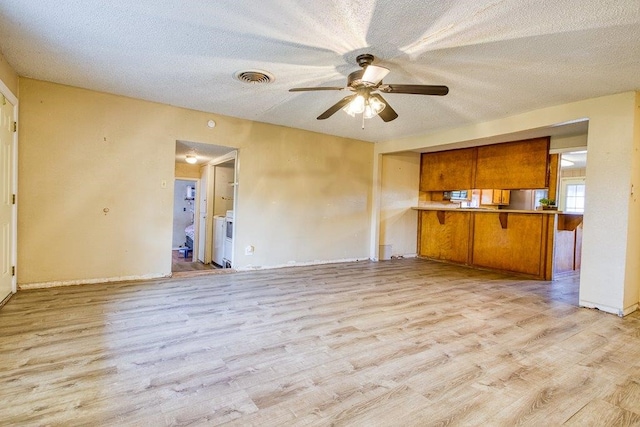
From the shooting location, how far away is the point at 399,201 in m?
6.55

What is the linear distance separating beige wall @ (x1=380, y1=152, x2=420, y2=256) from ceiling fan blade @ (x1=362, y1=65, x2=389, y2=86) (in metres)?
3.72

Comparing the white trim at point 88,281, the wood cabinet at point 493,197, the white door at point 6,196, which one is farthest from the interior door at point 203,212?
the wood cabinet at point 493,197

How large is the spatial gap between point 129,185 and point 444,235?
547 cm

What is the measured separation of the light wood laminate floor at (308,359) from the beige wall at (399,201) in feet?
9.06

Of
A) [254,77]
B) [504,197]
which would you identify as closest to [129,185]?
[254,77]

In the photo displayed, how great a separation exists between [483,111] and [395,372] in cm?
350

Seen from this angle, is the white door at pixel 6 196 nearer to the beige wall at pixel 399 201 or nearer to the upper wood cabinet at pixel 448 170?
the beige wall at pixel 399 201

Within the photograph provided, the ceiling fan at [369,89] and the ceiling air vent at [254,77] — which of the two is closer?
the ceiling fan at [369,89]

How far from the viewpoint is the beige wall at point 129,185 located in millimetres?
3535

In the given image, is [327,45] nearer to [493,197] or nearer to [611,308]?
[611,308]

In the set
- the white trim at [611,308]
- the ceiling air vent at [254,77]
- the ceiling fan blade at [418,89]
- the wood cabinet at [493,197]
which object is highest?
the ceiling air vent at [254,77]

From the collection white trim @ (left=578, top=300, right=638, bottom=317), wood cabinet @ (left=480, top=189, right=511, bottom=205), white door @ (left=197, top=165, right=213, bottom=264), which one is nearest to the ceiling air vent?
white door @ (left=197, top=165, right=213, bottom=264)

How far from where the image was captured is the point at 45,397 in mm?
1661

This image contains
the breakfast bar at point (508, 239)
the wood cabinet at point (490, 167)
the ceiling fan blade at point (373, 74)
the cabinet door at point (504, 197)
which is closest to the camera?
the ceiling fan blade at point (373, 74)
